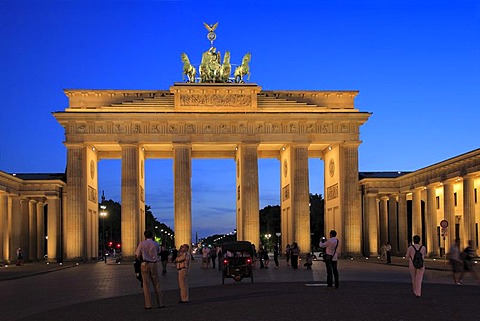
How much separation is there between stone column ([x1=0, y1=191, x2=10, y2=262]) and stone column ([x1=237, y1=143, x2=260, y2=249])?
70.3 ft

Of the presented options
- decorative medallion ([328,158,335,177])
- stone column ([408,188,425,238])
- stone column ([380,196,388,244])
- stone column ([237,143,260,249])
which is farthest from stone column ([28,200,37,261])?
stone column ([408,188,425,238])

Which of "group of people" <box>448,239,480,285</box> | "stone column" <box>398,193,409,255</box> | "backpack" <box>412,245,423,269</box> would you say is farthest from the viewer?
"stone column" <box>398,193,409,255</box>

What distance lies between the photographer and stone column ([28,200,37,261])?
69.6 meters

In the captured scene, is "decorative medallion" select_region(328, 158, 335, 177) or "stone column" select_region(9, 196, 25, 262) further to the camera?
"decorative medallion" select_region(328, 158, 335, 177)

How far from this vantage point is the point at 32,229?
70625mm

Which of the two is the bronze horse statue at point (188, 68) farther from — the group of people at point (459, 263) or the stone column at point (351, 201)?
the group of people at point (459, 263)

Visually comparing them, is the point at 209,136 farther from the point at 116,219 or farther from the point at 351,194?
the point at 116,219

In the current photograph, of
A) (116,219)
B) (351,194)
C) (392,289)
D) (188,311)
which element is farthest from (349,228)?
(116,219)

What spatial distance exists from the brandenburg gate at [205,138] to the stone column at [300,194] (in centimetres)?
9

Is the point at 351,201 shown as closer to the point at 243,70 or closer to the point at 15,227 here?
the point at 243,70

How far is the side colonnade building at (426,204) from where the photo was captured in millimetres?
54109

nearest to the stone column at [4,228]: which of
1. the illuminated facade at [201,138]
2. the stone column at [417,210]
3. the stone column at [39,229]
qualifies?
the illuminated facade at [201,138]

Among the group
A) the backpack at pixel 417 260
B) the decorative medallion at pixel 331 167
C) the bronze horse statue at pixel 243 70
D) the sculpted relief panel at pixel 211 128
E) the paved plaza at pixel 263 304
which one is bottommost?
the paved plaza at pixel 263 304

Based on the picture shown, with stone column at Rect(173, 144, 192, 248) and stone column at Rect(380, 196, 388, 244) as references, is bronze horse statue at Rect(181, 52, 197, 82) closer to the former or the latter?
stone column at Rect(173, 144, 192, 248)
